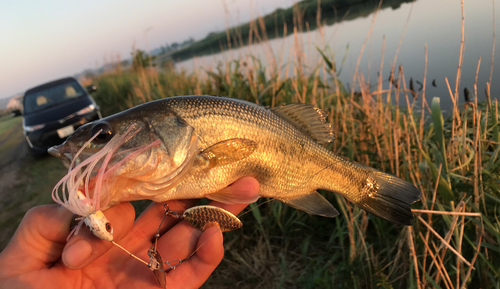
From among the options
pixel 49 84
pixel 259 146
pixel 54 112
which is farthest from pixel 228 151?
pixel 49 84

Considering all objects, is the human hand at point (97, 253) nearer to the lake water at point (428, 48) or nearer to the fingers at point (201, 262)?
the fingers at point (201, 262)

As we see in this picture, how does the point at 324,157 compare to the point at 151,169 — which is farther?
the point at 324,157

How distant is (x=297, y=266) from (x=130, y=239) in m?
1.59

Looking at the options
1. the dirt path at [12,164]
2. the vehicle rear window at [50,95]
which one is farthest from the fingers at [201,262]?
the vehicle rear window at [50,95]

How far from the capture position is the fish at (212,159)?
1.40m

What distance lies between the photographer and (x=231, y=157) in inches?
63.7

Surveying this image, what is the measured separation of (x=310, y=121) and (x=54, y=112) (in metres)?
7.94

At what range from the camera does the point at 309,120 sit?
6.27 ft

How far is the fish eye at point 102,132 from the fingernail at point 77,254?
1.69 feet

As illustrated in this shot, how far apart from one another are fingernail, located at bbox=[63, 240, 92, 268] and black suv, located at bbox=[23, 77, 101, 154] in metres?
6.86

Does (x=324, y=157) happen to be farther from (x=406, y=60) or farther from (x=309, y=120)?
(x=406, y=60)

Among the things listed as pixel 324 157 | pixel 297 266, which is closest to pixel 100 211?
pixel 324 157

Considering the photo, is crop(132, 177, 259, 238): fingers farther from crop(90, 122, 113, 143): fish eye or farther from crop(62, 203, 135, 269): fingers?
crop(90, 122, 113, 143): fish eye

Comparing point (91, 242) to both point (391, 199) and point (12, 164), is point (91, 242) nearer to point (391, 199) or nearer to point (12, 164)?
point (391, 199)
